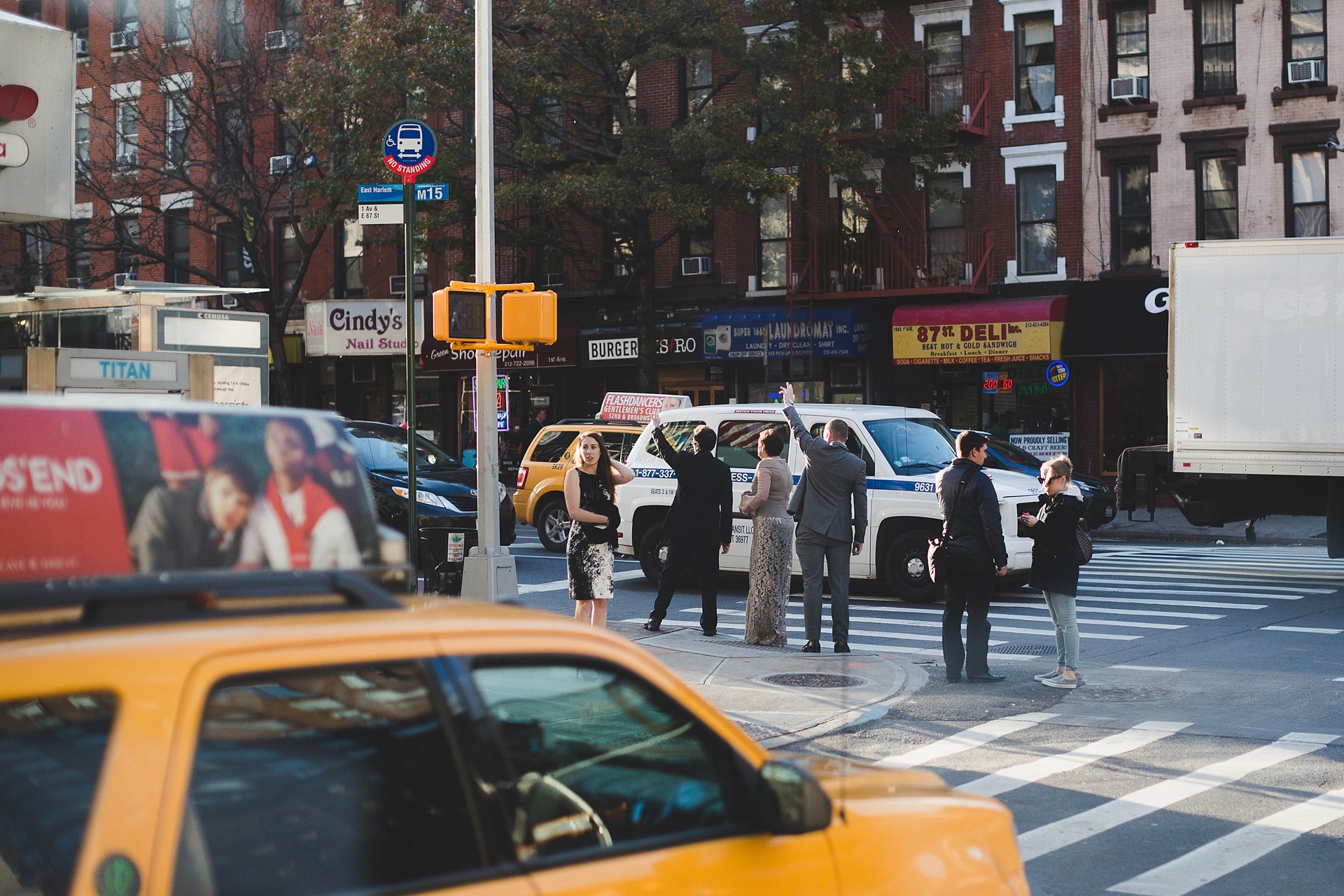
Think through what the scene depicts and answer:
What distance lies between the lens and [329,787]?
105 inches

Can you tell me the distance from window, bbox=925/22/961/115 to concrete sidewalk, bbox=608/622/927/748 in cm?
2007

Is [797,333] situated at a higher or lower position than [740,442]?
higher

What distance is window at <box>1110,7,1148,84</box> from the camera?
29500 millimetres

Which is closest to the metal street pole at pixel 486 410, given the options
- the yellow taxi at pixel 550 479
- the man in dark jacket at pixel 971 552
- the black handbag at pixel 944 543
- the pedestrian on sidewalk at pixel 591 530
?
the pedestrian on sidewalk at pixel 591 530

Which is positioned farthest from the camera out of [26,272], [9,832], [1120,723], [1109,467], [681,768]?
[26,272]

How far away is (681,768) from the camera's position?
321cm

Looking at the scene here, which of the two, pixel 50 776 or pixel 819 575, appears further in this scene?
pixel 819 575

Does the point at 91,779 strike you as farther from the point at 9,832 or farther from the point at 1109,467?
the point at 1109,467

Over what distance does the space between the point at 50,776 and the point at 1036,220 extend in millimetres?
29629

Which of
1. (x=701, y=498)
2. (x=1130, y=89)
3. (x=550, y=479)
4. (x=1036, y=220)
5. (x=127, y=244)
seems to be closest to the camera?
(x=701, y=498)

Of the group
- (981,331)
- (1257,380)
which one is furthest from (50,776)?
(981,331)

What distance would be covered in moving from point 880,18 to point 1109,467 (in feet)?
35.4

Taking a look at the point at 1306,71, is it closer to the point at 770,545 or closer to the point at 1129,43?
the point at 1129,43

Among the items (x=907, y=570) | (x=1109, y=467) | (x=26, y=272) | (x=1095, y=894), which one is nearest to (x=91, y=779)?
(x=1095, y=894)
